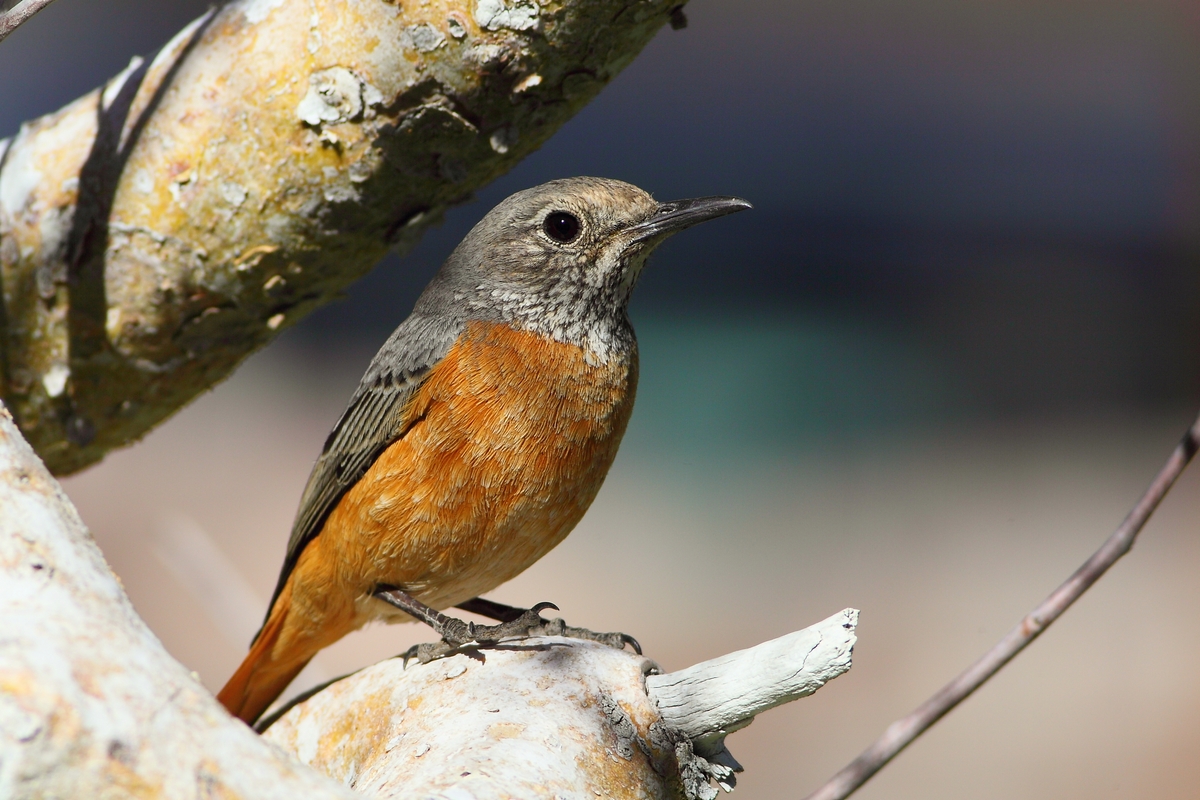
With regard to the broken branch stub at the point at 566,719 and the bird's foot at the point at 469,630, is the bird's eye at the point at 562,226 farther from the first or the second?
the broken branch stub at the point at 566,719

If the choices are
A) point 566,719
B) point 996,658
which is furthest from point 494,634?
point 996,658

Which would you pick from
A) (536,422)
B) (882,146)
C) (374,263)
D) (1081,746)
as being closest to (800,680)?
(536,422)

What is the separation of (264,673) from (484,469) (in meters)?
1.55

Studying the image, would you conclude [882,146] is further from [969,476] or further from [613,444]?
[613,444]

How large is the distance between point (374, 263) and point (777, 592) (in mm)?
6007

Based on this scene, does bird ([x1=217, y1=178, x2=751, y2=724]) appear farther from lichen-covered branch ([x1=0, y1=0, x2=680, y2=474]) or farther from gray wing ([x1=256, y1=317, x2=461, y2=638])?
lichen-covered branch ([x1=0, y1=0, x2=680, y2=474])

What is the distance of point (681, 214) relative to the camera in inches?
144

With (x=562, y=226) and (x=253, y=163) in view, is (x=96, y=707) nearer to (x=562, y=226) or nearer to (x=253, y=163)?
(x=253, y=163)

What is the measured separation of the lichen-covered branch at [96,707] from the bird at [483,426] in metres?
1.44

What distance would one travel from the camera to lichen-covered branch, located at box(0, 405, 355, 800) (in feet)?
5.43

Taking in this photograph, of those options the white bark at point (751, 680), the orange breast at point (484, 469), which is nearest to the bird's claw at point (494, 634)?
the orange breast at point (484, 469)

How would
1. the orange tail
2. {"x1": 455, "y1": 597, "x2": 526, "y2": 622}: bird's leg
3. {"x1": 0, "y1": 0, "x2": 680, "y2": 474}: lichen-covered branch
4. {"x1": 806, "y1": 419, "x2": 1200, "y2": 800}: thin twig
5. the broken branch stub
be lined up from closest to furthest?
{"x1": 806, "y1": 419, "x2": 1200, "y2": 800}: thin twig
the broken branch stub
{"x1": 0, "y1": 0, "x2": 680, "y2": 474}: lichen-covered branch
the orange tail
{"x1": 455, "y1": 597, "x2": 526, "y2": 622}: bird's leg

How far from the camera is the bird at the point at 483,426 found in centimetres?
345

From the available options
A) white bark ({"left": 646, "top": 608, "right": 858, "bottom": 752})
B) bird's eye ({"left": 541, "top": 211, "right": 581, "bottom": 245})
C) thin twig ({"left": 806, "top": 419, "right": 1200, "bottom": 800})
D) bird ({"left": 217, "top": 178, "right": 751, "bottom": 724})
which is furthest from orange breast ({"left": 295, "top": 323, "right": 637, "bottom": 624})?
thin twig ({"left": 806, "top": 419, "right": 1200, "bottom": 800})
